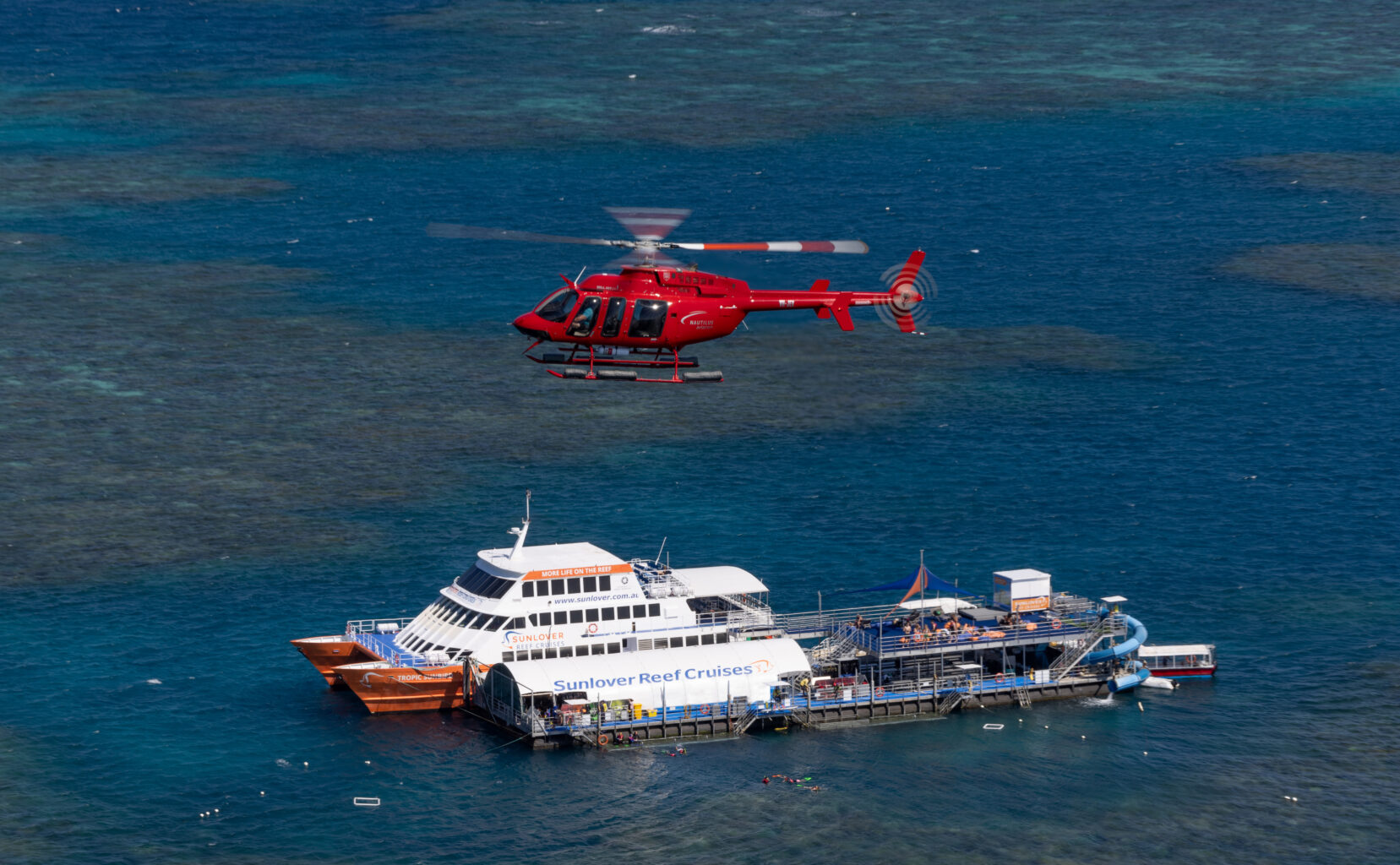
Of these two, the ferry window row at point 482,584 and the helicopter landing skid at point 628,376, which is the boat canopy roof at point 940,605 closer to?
the helicopter landing skid at point 628,376

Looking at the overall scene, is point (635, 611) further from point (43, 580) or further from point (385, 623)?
point (43, 580)

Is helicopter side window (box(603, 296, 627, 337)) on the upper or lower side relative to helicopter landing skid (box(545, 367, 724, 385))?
upper

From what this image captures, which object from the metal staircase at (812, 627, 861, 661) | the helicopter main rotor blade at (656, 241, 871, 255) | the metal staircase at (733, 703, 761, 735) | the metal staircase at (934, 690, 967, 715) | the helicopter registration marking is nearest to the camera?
the helicopter main rotor blade at (656, 241, 871, 255)

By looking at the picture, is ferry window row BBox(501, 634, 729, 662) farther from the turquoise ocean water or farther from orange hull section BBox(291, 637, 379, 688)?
orange hull section BBox(291, 637, 379, 688)

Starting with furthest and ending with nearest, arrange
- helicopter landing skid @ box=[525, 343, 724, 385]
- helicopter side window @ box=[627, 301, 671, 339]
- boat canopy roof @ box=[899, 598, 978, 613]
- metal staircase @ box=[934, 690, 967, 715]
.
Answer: boat canopy roof @ box=[899, 598, 978, 613] < metal staircase @ box=[934, 690, 967, 715] < helicopter side window @ box=[627, 301, 671, 339] < helicopter landing skid @ box=[525, 343, 724, 385]

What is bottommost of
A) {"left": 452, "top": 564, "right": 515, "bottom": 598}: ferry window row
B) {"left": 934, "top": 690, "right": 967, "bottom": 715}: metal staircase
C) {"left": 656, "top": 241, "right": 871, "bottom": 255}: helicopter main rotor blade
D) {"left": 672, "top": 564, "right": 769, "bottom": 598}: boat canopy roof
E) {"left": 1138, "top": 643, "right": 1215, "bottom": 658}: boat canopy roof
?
{"left": 934, "top": 690, "right": 967, "bottom": 715}: metal staircase

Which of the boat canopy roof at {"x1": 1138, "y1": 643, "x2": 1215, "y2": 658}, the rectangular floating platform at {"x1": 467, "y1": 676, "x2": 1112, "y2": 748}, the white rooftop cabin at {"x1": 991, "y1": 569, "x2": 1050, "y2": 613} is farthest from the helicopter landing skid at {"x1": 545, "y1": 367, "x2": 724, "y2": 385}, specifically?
the boat canopy roof at {"x1": 1138, "y1": 643, "x2": 1215, "y2": 658}
